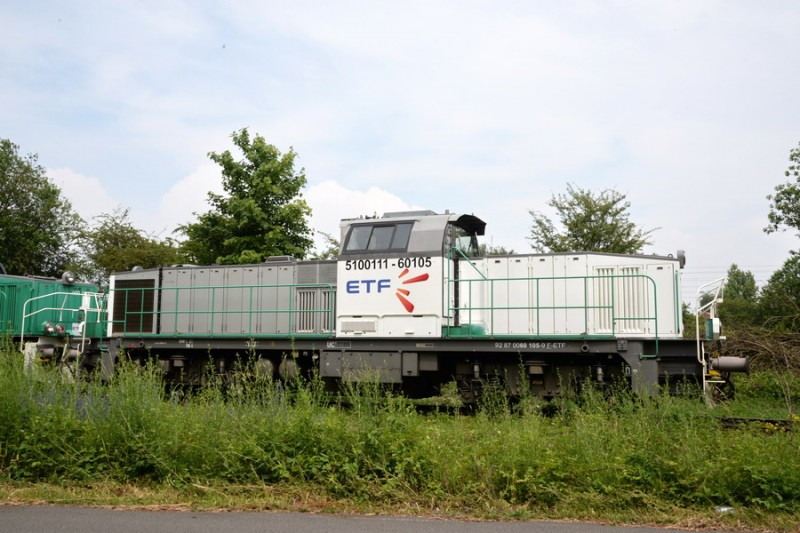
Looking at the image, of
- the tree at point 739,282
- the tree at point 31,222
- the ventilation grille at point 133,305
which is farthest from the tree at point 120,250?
the tree at point 739,282

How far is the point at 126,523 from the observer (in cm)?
573

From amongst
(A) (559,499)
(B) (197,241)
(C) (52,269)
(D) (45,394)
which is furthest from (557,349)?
(C) (52,269)

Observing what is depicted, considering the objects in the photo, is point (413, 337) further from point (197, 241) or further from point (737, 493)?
point (197, 241)

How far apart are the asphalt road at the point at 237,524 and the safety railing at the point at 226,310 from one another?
7165 mm

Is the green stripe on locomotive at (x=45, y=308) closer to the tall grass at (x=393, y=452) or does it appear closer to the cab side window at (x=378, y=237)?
the cab side window at (x=378, y=237)

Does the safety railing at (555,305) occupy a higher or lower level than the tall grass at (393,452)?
higher

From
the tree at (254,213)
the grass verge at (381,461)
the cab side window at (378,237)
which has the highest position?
the tree at (254,213)

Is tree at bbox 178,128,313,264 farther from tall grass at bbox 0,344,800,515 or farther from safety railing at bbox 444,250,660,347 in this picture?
tall grass at bbox 0,344,800,515

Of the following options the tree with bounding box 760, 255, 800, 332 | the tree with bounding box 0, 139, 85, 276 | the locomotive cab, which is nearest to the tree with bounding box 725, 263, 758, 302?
the tree with bounding box 760, 255, 800, 332

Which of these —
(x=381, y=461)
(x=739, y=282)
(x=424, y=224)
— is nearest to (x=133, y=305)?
(x=424, y=224)

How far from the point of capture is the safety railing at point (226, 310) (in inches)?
550

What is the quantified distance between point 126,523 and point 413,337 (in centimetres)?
730

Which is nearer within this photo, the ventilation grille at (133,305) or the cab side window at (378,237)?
the cab side window at (378,237)

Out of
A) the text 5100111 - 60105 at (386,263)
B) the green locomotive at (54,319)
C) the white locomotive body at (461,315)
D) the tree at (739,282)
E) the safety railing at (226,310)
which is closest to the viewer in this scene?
the white locomotive body at (461,315)
